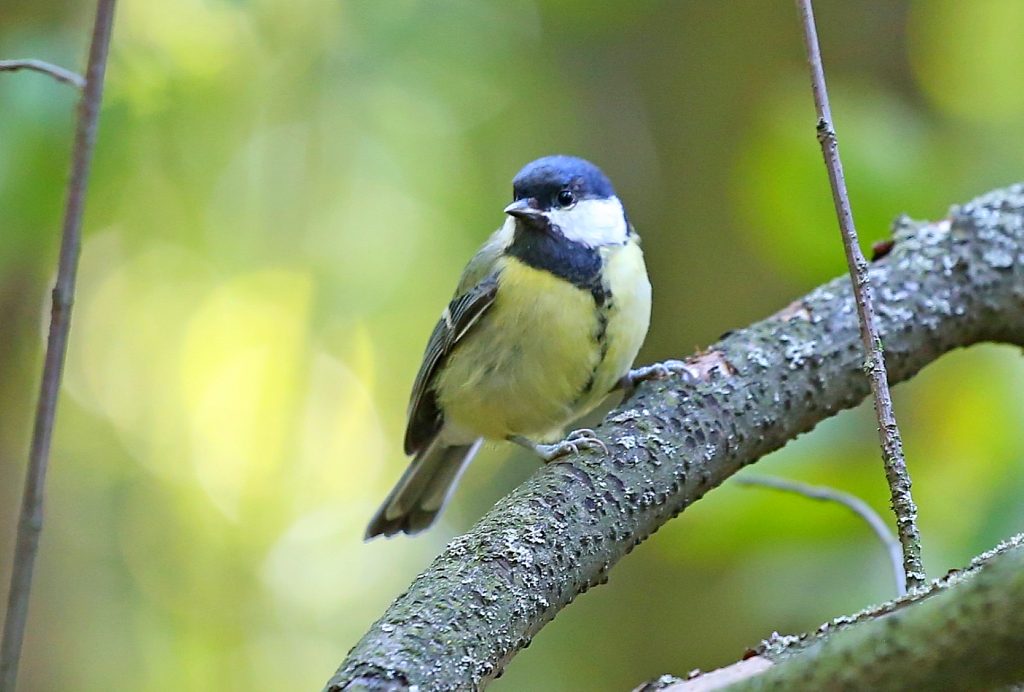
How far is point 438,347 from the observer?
2.75 metres

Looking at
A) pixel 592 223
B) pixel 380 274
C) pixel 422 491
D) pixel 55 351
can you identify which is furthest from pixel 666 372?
pixel 380 274

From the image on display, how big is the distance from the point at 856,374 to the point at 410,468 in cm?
132

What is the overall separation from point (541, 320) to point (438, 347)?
42 centimetres

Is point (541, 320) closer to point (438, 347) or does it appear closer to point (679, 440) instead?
point (438, 347)

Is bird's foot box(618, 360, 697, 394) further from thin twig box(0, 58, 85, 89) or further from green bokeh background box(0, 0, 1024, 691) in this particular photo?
thin twig box(0, 58, 85, 89)

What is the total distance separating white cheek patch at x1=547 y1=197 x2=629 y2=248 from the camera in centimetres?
258

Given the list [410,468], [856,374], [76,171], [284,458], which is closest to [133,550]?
[284,458]

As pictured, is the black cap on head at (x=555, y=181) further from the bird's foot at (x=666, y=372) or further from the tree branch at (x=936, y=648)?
the tree branch at (x=936, y=648)

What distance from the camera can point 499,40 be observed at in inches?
161

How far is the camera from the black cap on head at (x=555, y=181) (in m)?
2.64

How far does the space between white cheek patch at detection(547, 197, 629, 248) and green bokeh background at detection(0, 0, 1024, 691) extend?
0.35 metres

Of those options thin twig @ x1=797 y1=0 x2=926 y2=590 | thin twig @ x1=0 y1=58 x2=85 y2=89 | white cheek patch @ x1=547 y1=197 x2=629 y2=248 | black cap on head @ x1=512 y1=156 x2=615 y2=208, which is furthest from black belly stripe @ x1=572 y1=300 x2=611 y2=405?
thin twig @ x1=0 y1=58 x2=85 y2=89

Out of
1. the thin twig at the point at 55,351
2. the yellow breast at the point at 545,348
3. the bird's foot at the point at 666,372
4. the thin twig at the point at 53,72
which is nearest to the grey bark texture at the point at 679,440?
the bird's foot at the point at 666,372

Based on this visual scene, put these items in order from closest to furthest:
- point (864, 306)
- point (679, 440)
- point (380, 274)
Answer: point (864, 306), point (679, 440), point (380, 274)
